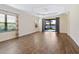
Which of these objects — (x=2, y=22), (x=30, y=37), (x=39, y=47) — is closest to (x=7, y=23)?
(x=2, y=22)

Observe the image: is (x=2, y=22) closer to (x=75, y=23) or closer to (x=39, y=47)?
(x=39, y=47)

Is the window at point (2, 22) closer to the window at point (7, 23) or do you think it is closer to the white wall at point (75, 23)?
the window at point (7, 23)

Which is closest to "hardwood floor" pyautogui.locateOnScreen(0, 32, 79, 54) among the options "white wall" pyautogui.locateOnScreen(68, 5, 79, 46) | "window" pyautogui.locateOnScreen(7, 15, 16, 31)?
"white wall" pyautogui.locateOnScreen(68, 5, 79, 46)

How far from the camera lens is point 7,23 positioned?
8.09 m

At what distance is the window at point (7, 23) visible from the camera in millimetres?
7374

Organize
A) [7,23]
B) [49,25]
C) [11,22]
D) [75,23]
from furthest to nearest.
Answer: [49,25] → [11,22] → [7,23] → [75,23]

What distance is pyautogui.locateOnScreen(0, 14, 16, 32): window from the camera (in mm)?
7374

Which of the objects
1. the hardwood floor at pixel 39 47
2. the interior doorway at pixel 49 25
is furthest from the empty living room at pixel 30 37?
the interior doorway at pixel 49 25

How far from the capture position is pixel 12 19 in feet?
28.7

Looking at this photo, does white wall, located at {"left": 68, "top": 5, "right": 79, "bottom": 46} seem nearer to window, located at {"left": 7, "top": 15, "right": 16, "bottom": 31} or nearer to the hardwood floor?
the hardwood floor

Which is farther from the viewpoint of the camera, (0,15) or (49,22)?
(49,22)
